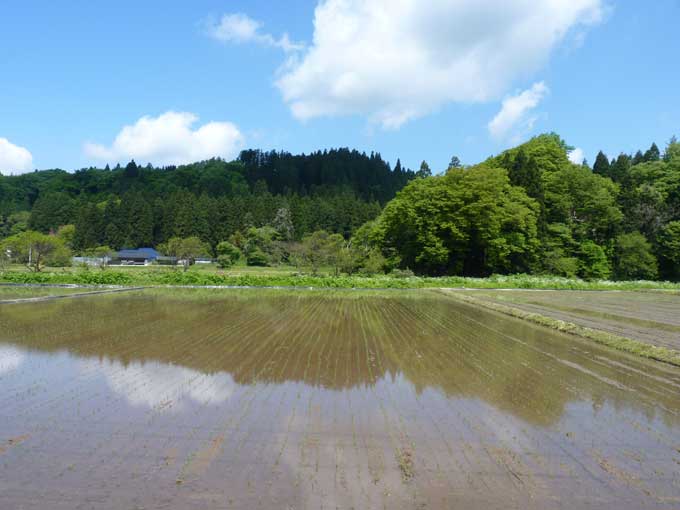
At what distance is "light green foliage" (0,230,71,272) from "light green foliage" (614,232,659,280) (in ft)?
142

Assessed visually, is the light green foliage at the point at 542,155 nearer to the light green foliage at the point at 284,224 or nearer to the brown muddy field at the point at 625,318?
the brown muddy field at the point at 625,318

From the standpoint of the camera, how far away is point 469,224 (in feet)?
106

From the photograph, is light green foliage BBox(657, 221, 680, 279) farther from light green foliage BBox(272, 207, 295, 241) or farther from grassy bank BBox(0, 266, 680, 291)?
light green foliage BBox(272, 207, 295, 241)

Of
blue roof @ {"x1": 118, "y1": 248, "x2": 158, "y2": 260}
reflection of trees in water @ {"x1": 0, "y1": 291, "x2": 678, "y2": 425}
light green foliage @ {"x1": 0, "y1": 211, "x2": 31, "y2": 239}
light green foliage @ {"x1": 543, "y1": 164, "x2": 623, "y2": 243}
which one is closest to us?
reflection of trees in water @ {"x1": 0, "y1": 291, "x2": 678, "y2": 425}

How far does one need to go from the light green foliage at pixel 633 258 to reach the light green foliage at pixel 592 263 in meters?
1.47

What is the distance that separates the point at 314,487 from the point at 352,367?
4.16m

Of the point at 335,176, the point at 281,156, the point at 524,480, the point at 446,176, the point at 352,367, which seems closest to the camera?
the point at 524,480

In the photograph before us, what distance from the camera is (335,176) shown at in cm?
9525

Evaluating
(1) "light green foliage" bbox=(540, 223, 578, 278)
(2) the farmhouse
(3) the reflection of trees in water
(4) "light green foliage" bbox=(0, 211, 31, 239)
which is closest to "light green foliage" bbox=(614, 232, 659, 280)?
(1) "light green foliage" bbox=(540, 223, 578, 278)

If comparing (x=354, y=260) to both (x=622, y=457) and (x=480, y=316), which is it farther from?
(x=622, y=457)

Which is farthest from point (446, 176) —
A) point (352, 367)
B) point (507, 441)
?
point (507, 441)

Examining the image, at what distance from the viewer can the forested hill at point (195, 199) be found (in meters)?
57.1

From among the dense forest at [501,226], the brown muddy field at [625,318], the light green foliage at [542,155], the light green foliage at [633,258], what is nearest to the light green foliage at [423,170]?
the dense forest at [501,226]

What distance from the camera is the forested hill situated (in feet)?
187
